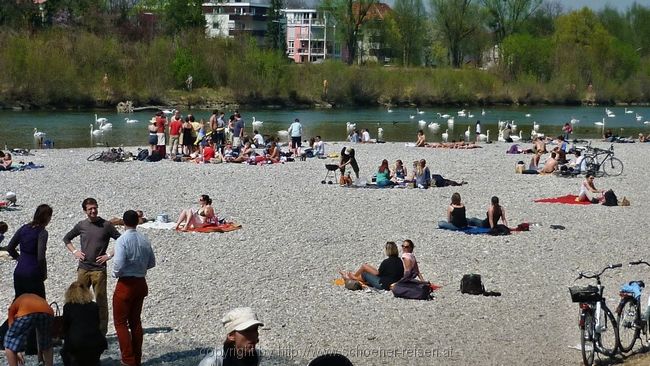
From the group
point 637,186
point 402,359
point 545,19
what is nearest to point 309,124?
point 637,186

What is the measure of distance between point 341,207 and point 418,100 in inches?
2748

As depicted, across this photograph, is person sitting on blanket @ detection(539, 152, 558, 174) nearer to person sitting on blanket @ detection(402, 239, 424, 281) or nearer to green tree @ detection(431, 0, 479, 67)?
person sitting on blanket @ detection(402, 239, 424, 281)

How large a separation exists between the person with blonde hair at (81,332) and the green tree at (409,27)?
10307 centimetres

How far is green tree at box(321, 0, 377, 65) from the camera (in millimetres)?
100375

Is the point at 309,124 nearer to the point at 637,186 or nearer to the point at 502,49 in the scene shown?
the point at 637,186

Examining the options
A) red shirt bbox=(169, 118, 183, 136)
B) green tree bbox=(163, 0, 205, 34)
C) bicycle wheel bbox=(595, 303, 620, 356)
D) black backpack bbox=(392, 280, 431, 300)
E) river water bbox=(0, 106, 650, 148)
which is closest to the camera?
bicycle wheel bbox=(595, 303, 620, 356)

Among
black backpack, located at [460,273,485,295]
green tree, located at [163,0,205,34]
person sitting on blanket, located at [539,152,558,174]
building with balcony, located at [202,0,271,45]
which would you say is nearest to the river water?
person sitting on blanket, located at [539,152,558,174]

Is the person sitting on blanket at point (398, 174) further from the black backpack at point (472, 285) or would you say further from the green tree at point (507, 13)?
the green tree at point (507, 13)

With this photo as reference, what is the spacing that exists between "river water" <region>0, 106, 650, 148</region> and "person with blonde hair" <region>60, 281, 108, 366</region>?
30282 mm

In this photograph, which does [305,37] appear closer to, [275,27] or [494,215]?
[275,27]

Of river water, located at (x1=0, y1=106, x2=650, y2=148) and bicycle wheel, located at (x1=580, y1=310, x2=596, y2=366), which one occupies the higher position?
bicycle wheel, located at (x1=580, y1=310, x2=596, y2=366)

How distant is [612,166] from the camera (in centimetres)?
2841

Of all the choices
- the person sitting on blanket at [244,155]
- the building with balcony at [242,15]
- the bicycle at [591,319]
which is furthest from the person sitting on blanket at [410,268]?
the building with balcony at [242,15]

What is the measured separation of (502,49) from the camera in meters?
98.8
